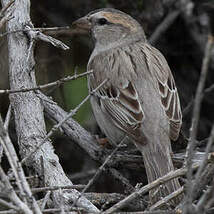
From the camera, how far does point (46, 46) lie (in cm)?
558

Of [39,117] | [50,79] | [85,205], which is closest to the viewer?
[85,205]

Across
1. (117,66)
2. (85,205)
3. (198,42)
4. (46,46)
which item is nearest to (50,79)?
(46,46)

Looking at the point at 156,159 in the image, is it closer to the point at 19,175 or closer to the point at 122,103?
the point at 122,103

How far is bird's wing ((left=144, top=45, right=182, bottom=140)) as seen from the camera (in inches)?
175

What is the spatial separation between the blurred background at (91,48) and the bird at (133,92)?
0.30 meters

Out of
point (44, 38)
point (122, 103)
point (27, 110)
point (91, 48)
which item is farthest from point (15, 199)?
point (91, 48)

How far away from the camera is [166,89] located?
15.5 feet

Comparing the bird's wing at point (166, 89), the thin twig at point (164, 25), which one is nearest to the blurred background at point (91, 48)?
the thin twig at point (164, 25)

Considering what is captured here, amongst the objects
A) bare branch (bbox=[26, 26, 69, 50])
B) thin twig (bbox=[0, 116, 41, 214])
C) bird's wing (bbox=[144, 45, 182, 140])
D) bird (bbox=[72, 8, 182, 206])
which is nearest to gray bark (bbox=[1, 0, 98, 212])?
bare branch (bbox=[26, 26, 69, 50])

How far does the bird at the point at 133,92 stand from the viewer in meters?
4.27

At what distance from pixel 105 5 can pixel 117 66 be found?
1325mm

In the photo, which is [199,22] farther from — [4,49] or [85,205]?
[85,205]

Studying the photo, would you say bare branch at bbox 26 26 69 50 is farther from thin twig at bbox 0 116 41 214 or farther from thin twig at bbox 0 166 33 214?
thin twig at bbox 0 166 33 214

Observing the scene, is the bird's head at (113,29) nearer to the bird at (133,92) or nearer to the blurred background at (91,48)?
the bird at (133,92)
